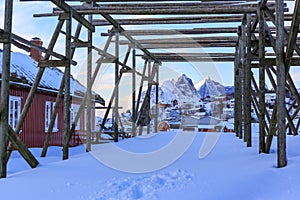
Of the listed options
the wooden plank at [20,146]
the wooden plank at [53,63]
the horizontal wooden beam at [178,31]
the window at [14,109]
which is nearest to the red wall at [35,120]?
the window at [14,109]

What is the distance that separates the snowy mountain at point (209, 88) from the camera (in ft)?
59.0

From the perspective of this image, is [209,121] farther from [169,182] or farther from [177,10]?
[169,182]

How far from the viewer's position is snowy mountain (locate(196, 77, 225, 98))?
1798 centimetres

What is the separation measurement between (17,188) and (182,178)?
2187 millimetres

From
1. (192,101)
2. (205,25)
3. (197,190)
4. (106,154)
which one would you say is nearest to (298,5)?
(197,190)

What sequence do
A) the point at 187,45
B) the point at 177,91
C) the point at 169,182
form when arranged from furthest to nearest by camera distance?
the point at 177,91
the point at 187,45
the point at 169,182

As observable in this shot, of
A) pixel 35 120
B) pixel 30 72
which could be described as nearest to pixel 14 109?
pixel 35 120

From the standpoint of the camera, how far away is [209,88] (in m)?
19.7

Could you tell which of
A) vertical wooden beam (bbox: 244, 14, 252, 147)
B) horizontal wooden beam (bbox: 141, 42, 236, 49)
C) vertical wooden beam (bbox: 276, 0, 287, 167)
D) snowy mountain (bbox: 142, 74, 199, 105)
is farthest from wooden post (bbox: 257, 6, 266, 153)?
snowy mountain (bbox: 142, 74, 199, 105)

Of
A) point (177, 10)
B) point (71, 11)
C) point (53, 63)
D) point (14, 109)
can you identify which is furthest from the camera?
point (14, 109)

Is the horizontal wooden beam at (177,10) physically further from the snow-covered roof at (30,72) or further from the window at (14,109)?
the snow-covered roof at (30,72)

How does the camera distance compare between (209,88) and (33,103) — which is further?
(209,88)

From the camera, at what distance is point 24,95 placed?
12672 mm

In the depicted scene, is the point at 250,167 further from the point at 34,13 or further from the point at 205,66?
the point at 205,66
